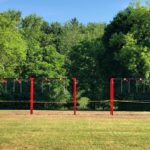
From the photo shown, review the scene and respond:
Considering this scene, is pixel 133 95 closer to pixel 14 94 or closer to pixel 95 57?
pixel 95 57

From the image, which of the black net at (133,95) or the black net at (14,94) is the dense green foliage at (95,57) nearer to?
the black net at (133,95)

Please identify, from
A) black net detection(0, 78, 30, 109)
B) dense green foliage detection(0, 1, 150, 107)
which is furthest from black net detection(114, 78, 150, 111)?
black net detection(0, 78, 30, 109)

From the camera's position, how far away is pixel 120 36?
5466 cm

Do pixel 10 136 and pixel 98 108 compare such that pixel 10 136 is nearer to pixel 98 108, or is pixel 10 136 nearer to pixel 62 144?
pixel 62 144

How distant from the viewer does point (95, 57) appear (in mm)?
60875

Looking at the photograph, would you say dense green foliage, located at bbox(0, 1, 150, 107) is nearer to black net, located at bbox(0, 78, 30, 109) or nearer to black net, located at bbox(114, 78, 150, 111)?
black net, located at bbox(114, 78, 150, 111)

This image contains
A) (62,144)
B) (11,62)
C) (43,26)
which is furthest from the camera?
(43,26)

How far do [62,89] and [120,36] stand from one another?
8733mm

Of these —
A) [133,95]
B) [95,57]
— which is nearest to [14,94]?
[95,57]

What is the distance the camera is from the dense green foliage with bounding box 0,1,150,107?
5358cm

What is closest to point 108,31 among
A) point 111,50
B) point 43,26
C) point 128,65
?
point 111,50

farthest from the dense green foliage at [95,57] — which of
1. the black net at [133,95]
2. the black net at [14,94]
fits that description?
the black net at [14,94]

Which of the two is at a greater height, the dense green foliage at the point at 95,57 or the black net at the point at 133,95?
the dense green foliage at the point at 95,57

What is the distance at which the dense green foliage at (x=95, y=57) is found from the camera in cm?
5358
